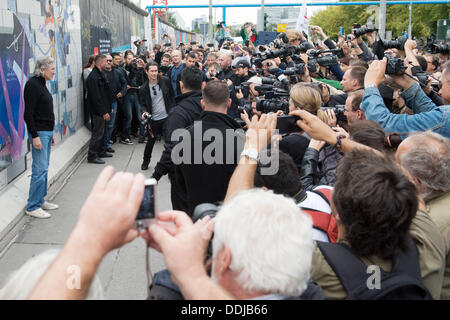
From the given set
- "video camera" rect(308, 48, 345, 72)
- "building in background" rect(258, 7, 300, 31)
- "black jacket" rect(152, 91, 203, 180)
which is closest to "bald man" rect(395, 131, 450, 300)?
"black jacket" rect(152, 91, 203, 180)

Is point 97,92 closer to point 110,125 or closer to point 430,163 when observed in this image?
point 110,125

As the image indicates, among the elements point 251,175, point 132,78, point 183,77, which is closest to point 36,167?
point 183,77

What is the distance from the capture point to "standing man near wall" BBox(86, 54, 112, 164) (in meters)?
8.98

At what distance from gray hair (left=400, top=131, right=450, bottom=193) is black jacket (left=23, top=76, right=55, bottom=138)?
14.9 feet

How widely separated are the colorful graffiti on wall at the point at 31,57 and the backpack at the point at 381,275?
4831mm

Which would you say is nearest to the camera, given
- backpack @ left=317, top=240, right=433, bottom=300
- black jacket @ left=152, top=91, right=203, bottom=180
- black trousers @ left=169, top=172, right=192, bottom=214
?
backpack @ left=317, top=240, right=433, bottom=300

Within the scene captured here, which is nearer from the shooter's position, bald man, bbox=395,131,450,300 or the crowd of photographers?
the crowd of photographers

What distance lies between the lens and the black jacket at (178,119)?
14.0 feet

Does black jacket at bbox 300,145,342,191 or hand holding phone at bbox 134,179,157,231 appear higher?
hand holding phone at bbox 134,179,157,231

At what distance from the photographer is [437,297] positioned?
2.02m

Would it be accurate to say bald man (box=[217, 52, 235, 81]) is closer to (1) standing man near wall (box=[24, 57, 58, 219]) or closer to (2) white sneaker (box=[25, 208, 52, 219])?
(1) standing man near wall (box=[24, 57, 58, 219])

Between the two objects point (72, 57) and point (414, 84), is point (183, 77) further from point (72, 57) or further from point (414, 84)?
point (72, 57)

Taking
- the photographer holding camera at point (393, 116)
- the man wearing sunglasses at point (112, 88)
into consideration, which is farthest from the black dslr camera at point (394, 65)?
the man wearing sunglasses at point (112, 88)
